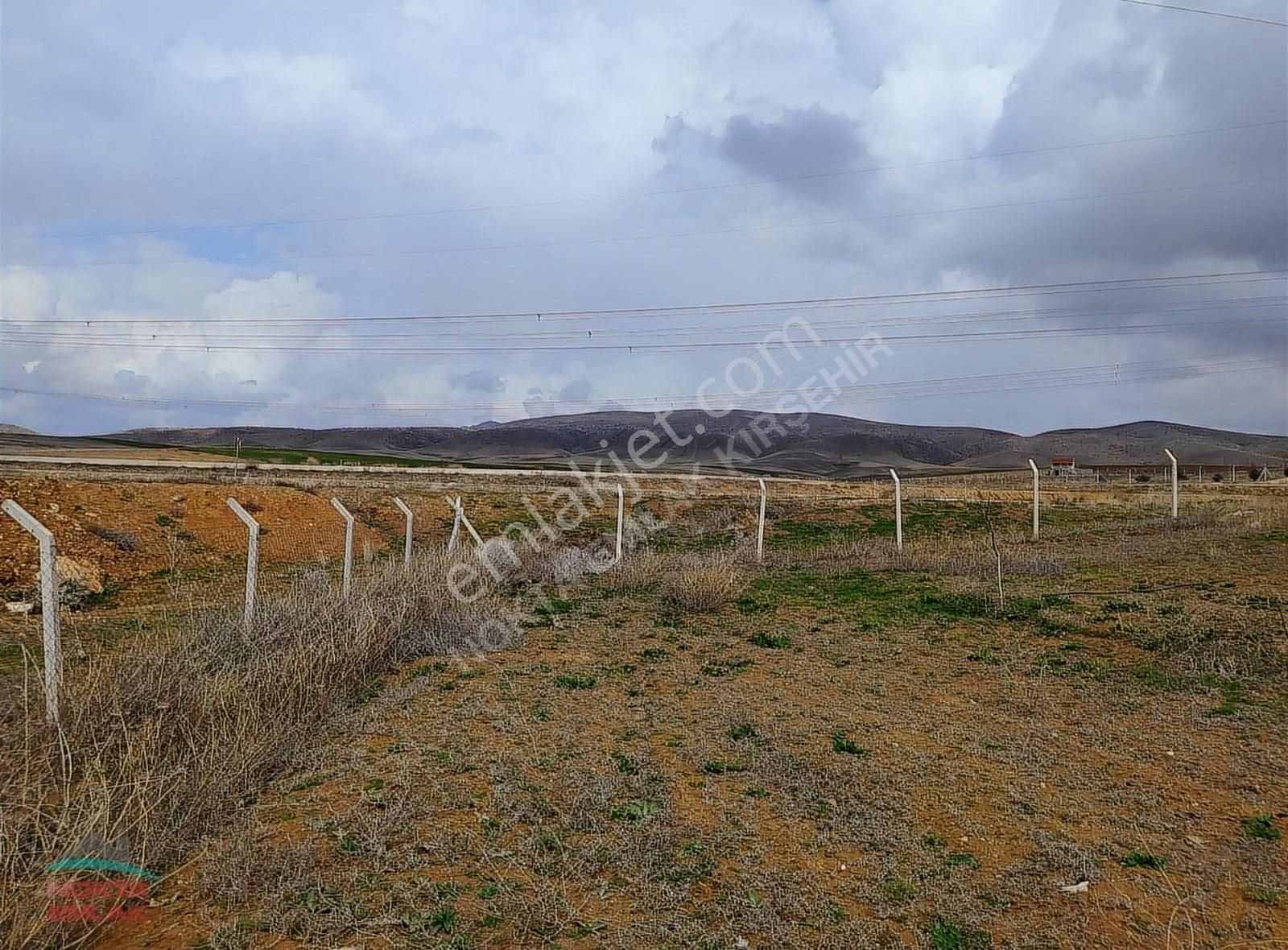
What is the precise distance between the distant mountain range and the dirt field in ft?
267

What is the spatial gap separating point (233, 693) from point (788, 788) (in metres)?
3.68

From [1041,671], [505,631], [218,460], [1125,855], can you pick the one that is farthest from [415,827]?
[218,460]

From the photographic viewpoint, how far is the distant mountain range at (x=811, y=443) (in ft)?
319

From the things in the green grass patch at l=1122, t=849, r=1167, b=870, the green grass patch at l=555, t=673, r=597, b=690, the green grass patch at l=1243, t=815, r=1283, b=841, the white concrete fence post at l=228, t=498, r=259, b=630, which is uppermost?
the white concrete fence post at l=228, t=498, r=259, b=630

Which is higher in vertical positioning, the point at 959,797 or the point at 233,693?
the point at 233,693

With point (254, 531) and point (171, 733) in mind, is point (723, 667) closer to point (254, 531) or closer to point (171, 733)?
point (254, 531)

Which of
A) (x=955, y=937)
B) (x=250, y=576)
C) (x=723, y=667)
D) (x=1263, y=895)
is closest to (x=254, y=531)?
(x=250, y=576)

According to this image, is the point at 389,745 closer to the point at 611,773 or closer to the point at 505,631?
the point at 611,773

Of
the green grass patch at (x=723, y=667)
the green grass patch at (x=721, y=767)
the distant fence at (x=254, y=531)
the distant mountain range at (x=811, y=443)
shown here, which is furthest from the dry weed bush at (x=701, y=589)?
the distant mountain range at (x=811, y=443)

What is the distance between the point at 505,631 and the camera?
384 inches

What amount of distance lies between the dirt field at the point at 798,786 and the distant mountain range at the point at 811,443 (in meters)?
81.4

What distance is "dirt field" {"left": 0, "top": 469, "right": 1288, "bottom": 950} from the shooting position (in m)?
3.61

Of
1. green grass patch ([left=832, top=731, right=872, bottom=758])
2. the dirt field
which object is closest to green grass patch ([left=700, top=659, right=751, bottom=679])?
the dirt field

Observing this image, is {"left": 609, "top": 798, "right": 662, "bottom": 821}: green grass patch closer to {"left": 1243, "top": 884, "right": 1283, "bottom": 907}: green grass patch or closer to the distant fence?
{"left": 1243, "top": 884, "right": 1283, "bottom": 907}: green grass patch
